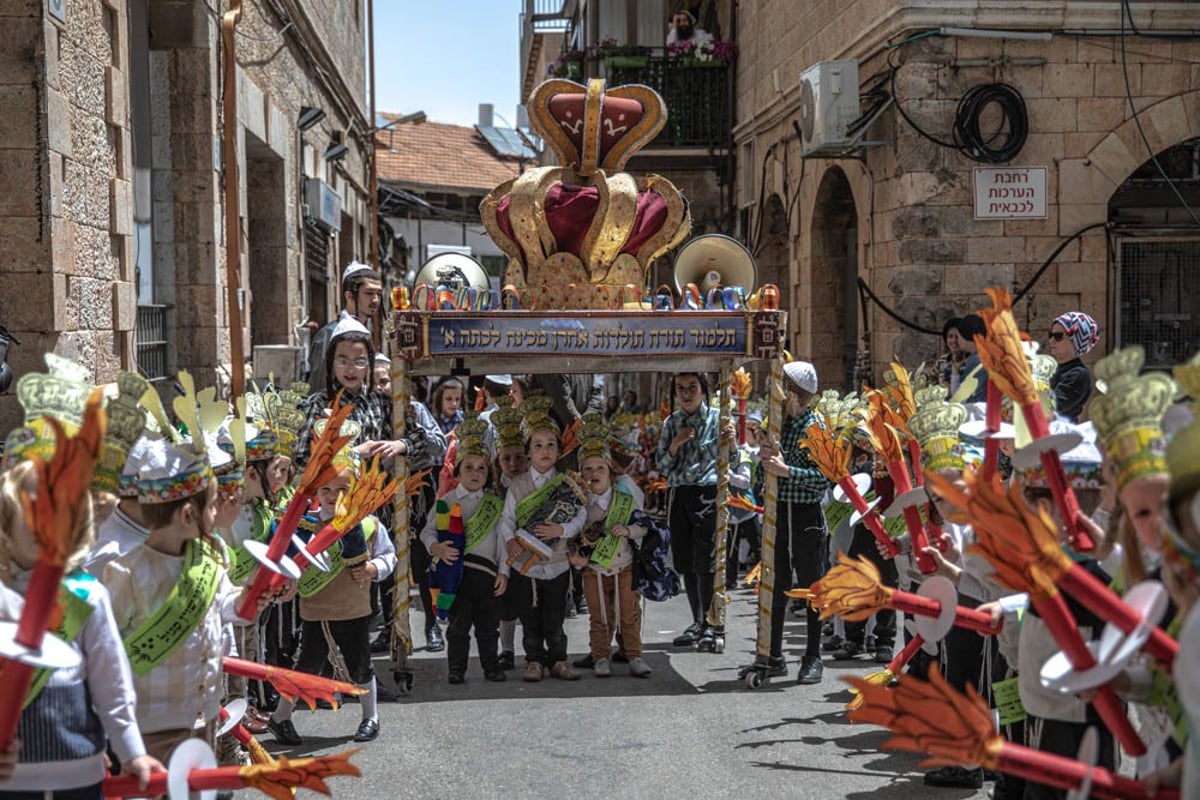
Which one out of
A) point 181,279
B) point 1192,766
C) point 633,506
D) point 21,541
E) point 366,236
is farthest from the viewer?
point 366,236

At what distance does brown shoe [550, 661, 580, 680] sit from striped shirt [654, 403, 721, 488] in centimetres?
151

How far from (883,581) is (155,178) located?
6983mm

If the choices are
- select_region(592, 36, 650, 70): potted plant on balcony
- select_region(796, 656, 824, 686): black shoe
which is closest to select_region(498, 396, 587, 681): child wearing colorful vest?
select_region(796, 656, 824, 686): black shoe

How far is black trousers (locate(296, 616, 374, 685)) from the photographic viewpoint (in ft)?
21.4

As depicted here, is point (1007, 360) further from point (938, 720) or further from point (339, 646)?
point (339, 646)

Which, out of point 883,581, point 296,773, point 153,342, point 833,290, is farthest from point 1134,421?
point 833,290

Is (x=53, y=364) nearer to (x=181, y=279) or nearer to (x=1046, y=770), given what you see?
(x=1046, y=770)

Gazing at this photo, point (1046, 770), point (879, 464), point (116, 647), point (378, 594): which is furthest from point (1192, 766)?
point (378, 594)

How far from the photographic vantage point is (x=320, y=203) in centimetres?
1870

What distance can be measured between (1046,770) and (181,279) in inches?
394

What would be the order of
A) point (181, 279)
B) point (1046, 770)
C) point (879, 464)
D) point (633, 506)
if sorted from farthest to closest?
point (181, 279)
point (633, 506)
point (879, 464)
point (1046, 770)

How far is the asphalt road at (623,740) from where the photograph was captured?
5.75 m

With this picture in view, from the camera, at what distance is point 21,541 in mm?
3406

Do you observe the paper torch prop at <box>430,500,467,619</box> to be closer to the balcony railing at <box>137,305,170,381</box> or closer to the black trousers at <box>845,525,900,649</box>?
the black trousers at <box>845,525,900,649</box>
